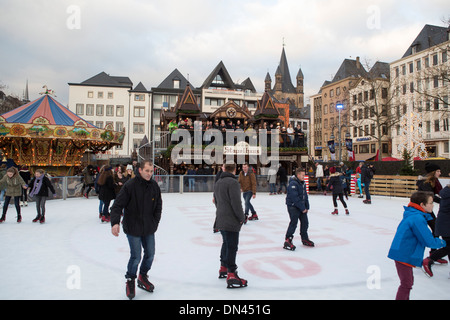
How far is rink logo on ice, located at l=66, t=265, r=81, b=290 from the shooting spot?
4062 millimetres

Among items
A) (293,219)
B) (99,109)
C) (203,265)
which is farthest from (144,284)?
(99,109)

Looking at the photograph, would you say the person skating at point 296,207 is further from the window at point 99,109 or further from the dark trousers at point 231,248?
the window at point 99,109

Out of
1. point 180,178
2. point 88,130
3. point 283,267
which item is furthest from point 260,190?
point 283,267

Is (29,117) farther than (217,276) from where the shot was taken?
Yes

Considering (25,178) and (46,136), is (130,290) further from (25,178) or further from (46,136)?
(46,136)

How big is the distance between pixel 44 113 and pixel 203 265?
19085 millimetres

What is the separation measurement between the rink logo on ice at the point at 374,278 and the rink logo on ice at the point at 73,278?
385 centimetres

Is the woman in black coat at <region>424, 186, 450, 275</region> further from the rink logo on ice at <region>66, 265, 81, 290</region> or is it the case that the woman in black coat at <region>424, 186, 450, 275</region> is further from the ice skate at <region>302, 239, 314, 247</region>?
the rink logo on ice at <region>66, 265, 81, 290</region>

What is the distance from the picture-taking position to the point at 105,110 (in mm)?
53656

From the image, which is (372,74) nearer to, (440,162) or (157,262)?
(440,162)

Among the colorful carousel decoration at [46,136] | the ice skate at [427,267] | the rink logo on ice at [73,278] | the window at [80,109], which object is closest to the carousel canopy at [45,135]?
the colorful carousel decoration at [46,136]

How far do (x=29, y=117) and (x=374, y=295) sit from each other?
2105 centimetres

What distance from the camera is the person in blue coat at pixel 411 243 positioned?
3123mm
